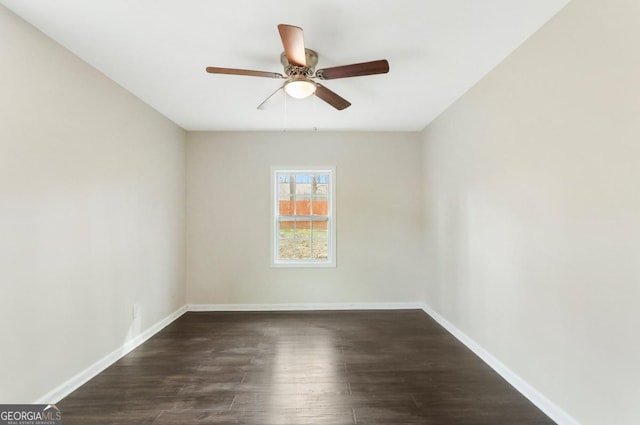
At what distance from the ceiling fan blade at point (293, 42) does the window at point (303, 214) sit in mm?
2568

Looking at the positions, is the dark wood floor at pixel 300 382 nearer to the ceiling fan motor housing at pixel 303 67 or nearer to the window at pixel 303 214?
the window at pixel 303 214

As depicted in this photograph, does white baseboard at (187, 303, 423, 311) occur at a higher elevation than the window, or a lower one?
lower

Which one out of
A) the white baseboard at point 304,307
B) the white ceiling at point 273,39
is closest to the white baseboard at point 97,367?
the white baseboard at point 304,307

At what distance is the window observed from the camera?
15.1 ft

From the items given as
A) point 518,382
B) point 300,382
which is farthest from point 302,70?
point 518,382

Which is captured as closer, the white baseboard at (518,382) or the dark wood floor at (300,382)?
the white baseboard at (518,382)

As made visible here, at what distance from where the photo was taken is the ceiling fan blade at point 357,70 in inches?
81.0

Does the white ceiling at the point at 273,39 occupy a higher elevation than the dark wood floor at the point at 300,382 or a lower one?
higher

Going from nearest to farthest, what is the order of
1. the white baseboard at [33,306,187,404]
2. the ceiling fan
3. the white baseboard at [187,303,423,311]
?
the ceiling fan, the white baseboard at [33,306,187,404], the white baseboard at [187,303,423,311]

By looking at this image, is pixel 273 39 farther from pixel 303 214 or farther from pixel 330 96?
pixel 303 214

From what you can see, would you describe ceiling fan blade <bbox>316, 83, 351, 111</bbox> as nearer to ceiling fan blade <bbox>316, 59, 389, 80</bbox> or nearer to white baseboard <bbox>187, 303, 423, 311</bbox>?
ceiling fan blade <bbox>316, 59, 389, 80</bbox>

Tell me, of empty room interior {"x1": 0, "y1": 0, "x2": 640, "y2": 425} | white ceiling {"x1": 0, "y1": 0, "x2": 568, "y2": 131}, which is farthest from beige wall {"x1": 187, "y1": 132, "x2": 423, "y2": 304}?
white ceiling {"x1": 0, "y1": 0, "x2": 568, "y2": 131}

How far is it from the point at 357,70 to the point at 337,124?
6.76 feet

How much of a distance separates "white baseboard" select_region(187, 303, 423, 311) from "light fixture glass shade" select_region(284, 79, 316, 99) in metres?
3.06
